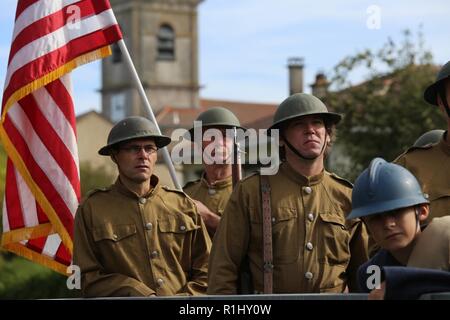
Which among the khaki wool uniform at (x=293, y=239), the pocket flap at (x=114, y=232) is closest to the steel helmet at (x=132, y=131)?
the pocket flap at (x=114, y=232)

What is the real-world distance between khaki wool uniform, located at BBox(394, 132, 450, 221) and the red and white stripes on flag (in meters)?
2.70

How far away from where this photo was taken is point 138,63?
96.6 meters

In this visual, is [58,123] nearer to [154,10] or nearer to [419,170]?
[419,170]

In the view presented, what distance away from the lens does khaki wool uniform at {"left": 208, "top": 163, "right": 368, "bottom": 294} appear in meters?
6.24

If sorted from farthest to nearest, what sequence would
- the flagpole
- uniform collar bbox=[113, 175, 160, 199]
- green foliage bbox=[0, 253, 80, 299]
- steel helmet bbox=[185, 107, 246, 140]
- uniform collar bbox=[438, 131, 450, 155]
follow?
green foliage bbox=[0, 253, 80, 299] < steel helmet bbox=[185, 107, 246, 140] < the flagpole < uniform collar bbox=[113, 175, 160, 199] < uniform collar bbox=[438, 131, 450, 155]

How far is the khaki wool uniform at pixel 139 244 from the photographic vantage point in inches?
261

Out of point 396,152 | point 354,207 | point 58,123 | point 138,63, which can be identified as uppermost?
point 138,63

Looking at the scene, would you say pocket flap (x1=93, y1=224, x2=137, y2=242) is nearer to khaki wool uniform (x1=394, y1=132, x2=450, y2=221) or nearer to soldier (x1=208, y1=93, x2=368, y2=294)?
soldier (x1=208, y1=93, x2=368, y2=294)

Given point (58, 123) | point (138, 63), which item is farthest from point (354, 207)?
point (138, 63)

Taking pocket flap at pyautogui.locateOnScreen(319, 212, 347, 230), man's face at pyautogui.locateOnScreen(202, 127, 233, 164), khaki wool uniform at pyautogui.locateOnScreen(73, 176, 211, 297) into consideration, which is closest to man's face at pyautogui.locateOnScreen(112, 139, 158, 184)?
khaki wool uniform at pyautogui.locateOnScreen(73, 176, 211, 297)

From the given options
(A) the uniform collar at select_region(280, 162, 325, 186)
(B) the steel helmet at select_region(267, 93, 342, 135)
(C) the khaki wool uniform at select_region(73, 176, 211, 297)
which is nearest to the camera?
(B) the steel helmet at select_region(267, 93, 342, 135)

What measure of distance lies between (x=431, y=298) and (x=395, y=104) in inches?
1246

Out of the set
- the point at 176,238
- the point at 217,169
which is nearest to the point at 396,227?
the point at 176,238

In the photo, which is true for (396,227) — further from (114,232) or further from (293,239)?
(114,232)
